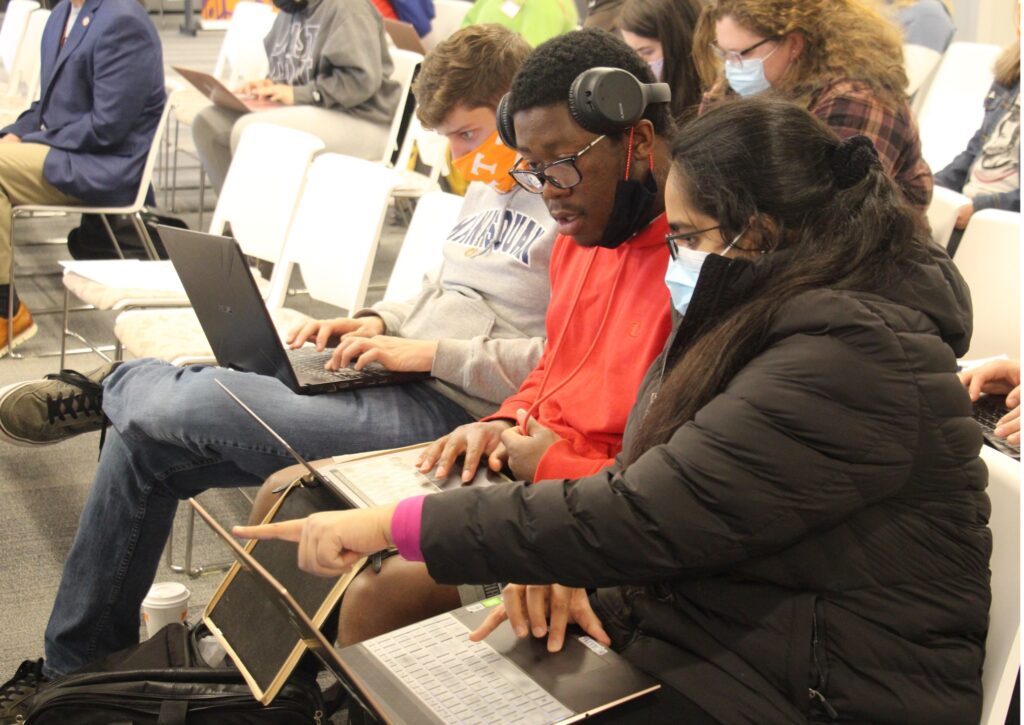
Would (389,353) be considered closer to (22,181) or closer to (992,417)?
(992,417)

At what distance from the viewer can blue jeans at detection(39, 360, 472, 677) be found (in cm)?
206

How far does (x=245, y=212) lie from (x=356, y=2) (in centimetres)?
161

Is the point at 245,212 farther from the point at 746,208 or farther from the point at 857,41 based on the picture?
the point at 746,208

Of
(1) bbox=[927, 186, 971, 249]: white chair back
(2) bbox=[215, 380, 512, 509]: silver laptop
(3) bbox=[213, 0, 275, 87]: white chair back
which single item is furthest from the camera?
(3) bbox=[213, 0, 275, 87]: white chair back

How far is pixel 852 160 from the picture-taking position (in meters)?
1.29

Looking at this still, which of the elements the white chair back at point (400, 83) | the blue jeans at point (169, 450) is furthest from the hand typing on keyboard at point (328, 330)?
the white chair back at point (400, 83)

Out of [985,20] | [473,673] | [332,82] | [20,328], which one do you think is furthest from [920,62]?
[473,673]

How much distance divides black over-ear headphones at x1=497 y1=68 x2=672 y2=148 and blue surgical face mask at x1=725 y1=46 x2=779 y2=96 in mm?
814

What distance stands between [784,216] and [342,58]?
3.67m

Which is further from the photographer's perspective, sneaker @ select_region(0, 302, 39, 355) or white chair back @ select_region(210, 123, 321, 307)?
sneaker @ select_region(0, 302, 39, 355)

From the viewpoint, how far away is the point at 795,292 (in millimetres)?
1249

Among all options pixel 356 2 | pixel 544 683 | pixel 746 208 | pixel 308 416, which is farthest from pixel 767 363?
pixel 356 2

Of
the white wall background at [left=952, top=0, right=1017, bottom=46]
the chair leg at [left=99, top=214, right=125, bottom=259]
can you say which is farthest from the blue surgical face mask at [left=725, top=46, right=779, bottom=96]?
the white wall background at [left=952, top=0, right=1017, bottom=46]

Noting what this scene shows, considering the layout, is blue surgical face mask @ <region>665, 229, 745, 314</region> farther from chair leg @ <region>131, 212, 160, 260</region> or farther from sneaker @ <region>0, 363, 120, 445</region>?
chair leg @ <region>131, 212, 160, 260</region>
